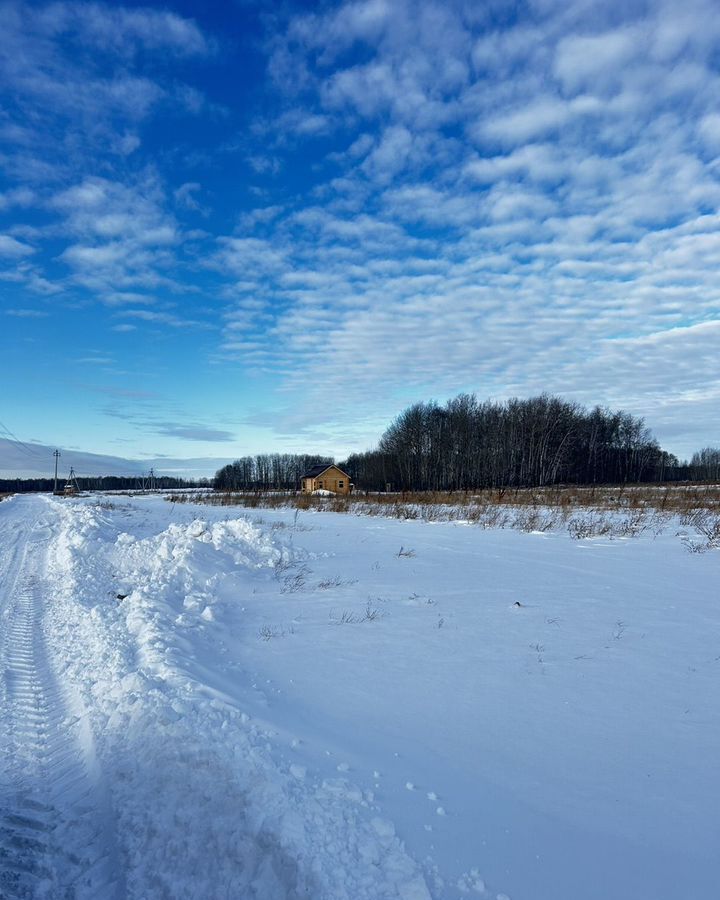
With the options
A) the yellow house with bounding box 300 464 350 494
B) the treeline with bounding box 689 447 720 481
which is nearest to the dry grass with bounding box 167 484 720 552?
the yellow house with bounding box 300 464 350 494

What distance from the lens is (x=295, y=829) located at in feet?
7.93

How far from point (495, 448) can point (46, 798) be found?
6249 cm

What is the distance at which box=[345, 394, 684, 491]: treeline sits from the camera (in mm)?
60156

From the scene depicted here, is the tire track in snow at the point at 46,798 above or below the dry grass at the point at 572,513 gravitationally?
below

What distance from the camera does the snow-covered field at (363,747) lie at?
229cm

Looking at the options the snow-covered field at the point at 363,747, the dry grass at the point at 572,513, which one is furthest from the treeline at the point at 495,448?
the snow-covered field at the point at 363,747

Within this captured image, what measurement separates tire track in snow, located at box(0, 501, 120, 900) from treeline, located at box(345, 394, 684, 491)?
2184 inches

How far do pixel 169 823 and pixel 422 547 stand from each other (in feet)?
32.9

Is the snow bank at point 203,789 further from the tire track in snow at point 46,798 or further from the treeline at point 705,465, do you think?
the treeline at point 705,465

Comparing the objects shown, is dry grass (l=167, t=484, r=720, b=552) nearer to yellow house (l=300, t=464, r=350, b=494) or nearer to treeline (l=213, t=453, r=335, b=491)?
yellow house (l=300, t=464, r=350, b=494)

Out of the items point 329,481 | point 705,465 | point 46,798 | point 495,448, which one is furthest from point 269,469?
point 46,798

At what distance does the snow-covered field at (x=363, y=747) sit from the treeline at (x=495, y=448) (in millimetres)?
53335

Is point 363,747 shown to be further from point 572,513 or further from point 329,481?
point 329,481

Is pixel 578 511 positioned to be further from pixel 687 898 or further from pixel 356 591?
pixel 687 898
